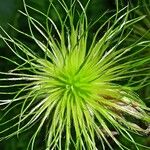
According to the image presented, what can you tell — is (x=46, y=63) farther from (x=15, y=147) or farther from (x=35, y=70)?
(x=15, y=147)

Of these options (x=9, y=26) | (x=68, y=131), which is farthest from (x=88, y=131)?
(x=9, y=26)

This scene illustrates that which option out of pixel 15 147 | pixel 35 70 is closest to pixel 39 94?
pixel 35 70

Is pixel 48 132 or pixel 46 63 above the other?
pixel 46 63

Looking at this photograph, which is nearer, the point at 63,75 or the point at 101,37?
the point at 63,75

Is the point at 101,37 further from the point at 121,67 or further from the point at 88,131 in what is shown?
the point at 88,131

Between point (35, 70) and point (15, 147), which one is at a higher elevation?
point (35, 70)

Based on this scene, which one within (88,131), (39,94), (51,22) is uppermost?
(51,22)
